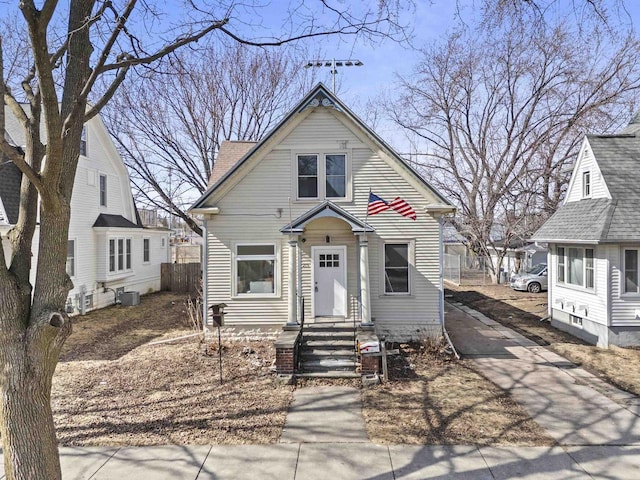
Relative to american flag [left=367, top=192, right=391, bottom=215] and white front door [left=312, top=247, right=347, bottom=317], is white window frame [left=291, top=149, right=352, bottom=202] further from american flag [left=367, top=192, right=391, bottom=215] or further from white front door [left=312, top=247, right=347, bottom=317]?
white front door [left=312, top=247, right=347, bottom=317]

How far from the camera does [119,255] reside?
18609 millimetres

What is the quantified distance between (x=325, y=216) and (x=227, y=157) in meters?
5.28

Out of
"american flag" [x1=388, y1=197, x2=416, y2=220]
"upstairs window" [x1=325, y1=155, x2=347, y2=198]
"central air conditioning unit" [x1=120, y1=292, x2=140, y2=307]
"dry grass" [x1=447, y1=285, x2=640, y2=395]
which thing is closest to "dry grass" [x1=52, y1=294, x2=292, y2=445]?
"upstairs window" [x1=325, y1=155, x2=347, y2=198]

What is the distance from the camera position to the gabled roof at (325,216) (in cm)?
1055

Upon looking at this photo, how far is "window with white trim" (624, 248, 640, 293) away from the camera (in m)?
11.3

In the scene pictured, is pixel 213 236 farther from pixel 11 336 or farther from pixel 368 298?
pixel 11 336

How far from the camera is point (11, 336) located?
3.87 m

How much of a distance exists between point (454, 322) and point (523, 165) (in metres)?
15.8

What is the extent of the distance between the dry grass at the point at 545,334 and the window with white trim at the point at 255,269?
810 cm

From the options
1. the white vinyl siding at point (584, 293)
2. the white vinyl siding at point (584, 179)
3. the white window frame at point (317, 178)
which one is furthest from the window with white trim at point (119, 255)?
the white vinyl siding at point (584, 179)

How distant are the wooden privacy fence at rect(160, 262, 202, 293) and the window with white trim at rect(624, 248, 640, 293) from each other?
19464 millimetres

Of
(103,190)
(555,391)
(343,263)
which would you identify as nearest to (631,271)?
(555,391)

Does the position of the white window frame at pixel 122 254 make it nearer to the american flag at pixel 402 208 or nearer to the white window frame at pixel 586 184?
the american flag at pixel 402 208

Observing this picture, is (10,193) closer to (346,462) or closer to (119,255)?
(119,255)
